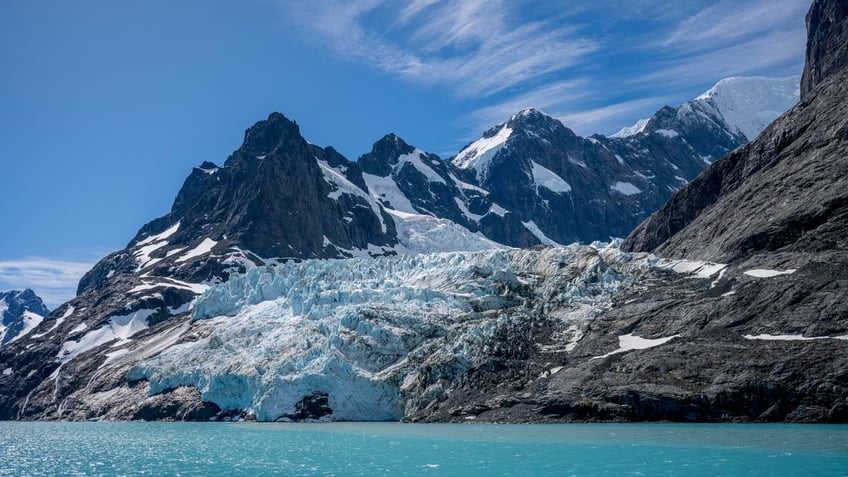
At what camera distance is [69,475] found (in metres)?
42.5

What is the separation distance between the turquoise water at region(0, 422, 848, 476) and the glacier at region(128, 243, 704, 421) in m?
19.3

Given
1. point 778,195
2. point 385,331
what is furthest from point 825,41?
point 385,331

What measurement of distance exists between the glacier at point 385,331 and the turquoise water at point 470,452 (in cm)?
1927

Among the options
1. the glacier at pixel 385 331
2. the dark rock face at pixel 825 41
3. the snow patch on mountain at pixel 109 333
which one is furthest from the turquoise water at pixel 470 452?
the dark rock face at pixel 825 41

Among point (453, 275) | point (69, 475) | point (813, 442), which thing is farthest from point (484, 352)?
point (69, 475)

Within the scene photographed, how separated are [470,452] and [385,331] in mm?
47452

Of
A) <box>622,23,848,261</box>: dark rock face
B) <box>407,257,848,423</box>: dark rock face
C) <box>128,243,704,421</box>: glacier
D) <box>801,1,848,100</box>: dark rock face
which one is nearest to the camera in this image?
<box>407,257,848,423</box>: dark rock face

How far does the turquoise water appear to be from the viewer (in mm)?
39375

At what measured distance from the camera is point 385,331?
3743 inches

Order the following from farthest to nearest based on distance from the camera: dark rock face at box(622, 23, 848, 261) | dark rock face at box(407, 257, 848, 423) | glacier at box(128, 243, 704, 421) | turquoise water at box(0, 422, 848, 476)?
1. glacier at box(128, 243, 704, 421)
2. dark rock face at box(622, 23, 848, 261)
3. dark rock face at box(407, 257, 848, 423)
4. turquoise water at box(0, 422, 848, 476)

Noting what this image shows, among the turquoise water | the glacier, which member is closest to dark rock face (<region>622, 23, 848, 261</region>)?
the glacier

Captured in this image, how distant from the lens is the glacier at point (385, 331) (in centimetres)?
8881

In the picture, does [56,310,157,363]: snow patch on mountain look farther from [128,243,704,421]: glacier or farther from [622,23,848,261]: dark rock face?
[622,23,848,261]: dark rock face

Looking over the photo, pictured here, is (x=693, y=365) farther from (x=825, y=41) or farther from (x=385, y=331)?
(x=825, y=41)
